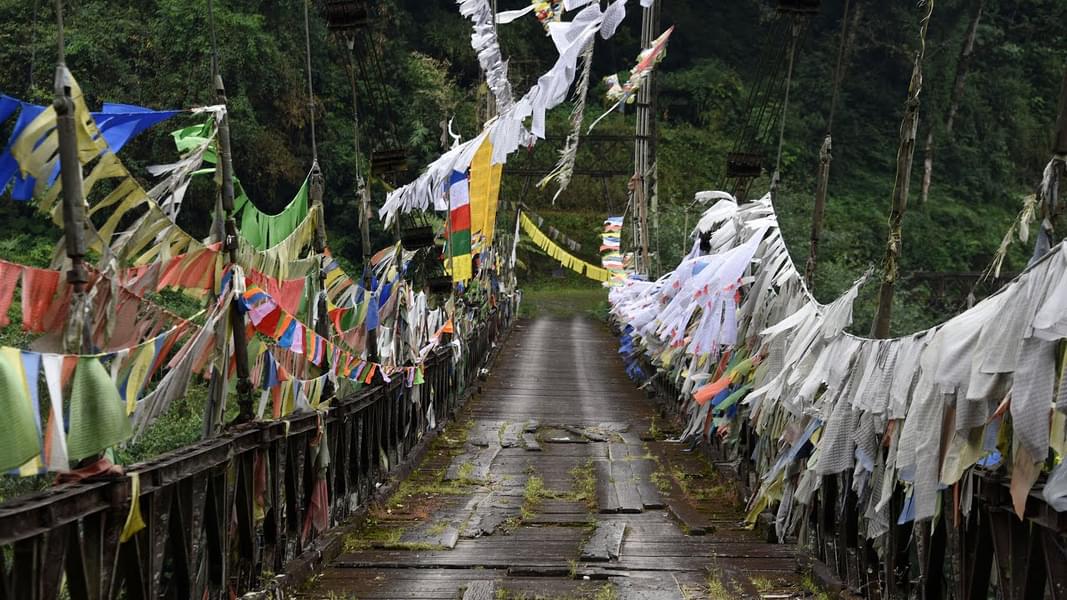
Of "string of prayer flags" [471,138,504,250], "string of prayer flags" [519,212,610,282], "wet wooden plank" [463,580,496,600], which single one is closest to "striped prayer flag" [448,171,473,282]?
"string of prayer flags" [471,138,504,250]

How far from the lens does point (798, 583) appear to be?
7.32 meters

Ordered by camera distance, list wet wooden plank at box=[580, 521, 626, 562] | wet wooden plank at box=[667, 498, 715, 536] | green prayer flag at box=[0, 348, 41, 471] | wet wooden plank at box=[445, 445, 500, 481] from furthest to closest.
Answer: wet wooden plank at box=[445, 445, 500, 481], wet wooden plank at box=[667, 498, 715, 536], wet wooden plank at box=[580, 521, 626, 562], green prayer flag at box=[0, 348, 41, 471]

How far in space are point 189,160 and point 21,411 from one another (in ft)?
9.13

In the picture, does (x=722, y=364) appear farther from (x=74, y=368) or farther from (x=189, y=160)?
(x=74, y=368)

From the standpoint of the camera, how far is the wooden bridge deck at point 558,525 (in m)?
7.23

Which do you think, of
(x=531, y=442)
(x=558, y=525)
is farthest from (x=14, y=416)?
(x=531, y=442)

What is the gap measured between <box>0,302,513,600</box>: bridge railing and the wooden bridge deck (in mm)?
442

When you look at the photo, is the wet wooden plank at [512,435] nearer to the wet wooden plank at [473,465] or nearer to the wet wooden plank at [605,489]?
the wet wooden plank at [473,465]

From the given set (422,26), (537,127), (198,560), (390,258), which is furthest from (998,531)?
(422,26)

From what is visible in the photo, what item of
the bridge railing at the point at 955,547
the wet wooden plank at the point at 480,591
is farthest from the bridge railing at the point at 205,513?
the bridge railing at the point at 955,547

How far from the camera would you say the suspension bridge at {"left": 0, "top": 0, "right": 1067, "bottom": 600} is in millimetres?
4195

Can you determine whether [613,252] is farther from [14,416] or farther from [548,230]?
[14,416]

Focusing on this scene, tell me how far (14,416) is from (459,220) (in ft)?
26.5

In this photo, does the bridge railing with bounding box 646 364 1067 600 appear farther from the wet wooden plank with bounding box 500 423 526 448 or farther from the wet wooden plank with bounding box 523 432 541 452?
the wet wooden plank with bounding box 500 423 526 448
